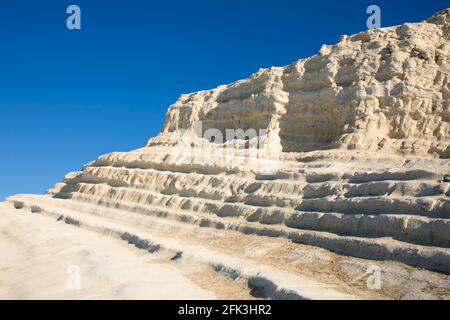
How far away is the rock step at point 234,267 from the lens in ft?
34.1

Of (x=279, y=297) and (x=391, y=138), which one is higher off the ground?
(x=391, y=138)

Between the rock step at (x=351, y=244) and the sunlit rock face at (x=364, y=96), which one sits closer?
the rock step at (x=351, y=244)

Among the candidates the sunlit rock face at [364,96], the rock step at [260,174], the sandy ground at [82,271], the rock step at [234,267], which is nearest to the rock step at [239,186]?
the rock step at [260,174]

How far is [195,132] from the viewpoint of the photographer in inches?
1294

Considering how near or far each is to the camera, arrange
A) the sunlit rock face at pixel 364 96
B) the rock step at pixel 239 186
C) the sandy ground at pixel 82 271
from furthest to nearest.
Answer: the sunlit rock face at pixel 364 96 < the rock step at pixel 239 186 < the sandy ground at pixel 82 271

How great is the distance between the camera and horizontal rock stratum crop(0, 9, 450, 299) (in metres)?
12.4

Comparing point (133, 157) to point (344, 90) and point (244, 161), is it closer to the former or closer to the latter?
point (244, 161)

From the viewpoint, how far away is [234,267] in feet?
42.0

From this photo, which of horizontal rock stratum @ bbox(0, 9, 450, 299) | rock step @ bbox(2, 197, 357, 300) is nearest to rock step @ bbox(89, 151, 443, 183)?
horizontal rock stratum @ bbox(0, 9, 450, 299)

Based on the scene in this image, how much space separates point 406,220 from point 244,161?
37.0 ft

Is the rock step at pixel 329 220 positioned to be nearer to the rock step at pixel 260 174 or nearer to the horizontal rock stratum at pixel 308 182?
the horizontal rock stratum at pixel 308 182

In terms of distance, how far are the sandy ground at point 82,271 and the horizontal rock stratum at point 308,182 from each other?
88cm
